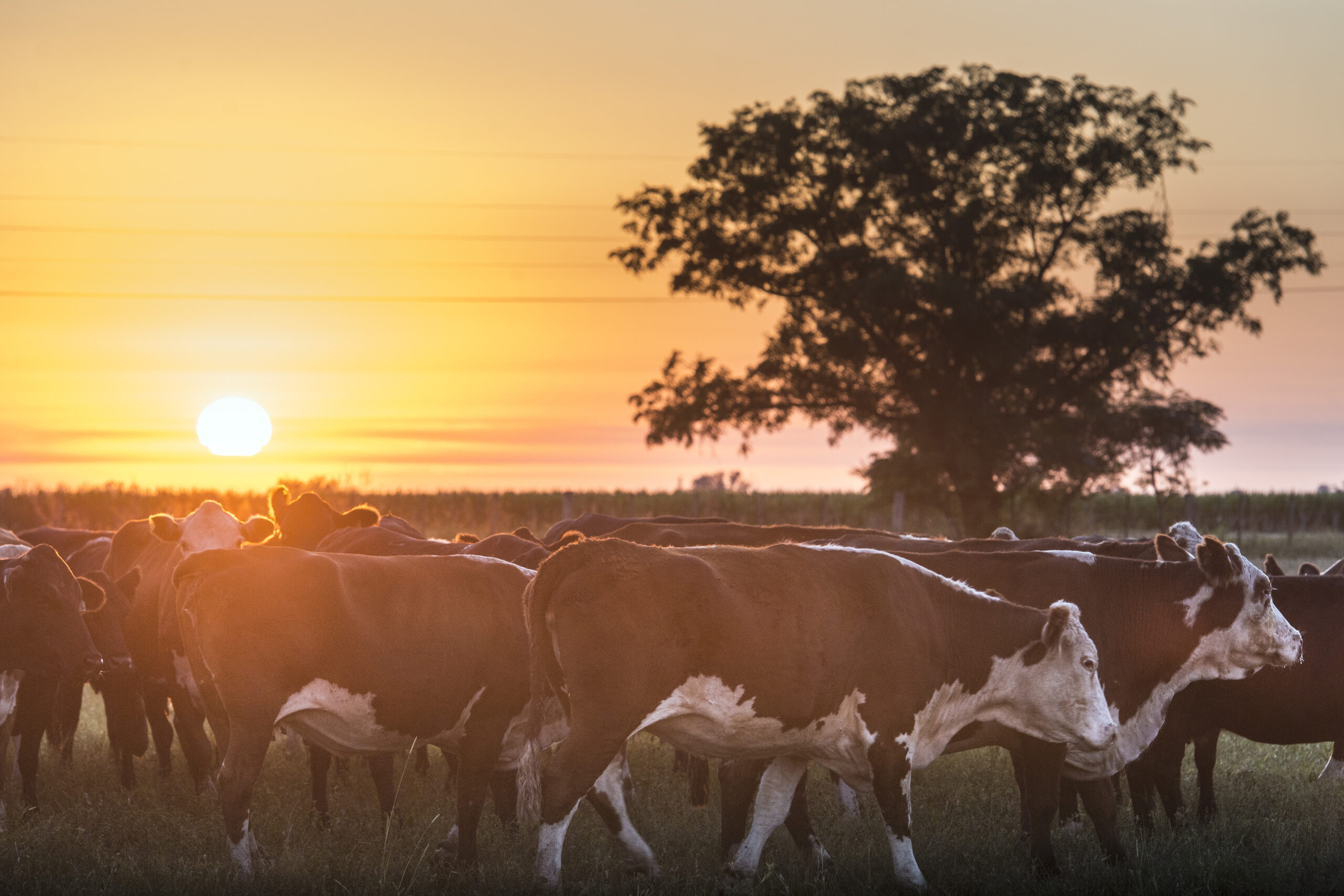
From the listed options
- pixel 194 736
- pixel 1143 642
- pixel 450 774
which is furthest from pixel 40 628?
pixel 1143 642

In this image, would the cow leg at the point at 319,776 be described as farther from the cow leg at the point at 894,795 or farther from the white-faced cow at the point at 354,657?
the cow leg at the point at 894,795

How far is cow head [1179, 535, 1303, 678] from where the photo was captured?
27.9ft

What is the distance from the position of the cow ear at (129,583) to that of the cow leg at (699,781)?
14.6ft

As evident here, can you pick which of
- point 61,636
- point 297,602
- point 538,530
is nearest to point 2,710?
point 61,636

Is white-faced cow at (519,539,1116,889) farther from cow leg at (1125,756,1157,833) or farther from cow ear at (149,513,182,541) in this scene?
cow ear at (149,513,182,541)

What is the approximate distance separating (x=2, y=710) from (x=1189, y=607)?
7848 mm

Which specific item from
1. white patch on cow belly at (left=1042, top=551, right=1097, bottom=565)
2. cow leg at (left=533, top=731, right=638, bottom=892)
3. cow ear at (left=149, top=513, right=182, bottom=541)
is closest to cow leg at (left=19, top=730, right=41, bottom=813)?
cow ear at (left=149, top=513, right=182, bottom=541)

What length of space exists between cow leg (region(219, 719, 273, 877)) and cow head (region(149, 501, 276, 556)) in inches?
134

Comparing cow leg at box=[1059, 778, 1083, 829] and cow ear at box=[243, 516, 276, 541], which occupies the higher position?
cow ear at box=[243, 516, 276, 541]

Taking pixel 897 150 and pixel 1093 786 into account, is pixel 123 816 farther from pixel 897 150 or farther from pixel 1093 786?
pixel 897 150

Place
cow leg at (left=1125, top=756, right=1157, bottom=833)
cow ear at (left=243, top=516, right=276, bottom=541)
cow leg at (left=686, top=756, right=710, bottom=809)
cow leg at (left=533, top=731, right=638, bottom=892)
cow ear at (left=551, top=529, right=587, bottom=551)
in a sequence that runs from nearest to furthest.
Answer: cow leg at (left=533, top=731, right=638, bottom=892) < cow ear at (left=551, top=529, right=587, bottom=551) < cow leg at (left=1125, top=756, right=1157, bottom=833) < cow leg at (left=686, top=756, right=710, bottom=809) < cow ear at (left=243, top=516, right=276, bottom=541)

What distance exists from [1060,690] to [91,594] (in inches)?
265

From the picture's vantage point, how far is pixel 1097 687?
7.84 meters

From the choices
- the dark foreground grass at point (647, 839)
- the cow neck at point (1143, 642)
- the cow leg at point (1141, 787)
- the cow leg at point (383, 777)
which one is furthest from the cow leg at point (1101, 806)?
the cow leg at point (383, 777)
